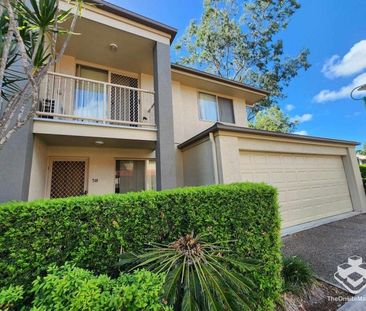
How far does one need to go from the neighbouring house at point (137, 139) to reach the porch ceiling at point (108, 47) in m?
0.03

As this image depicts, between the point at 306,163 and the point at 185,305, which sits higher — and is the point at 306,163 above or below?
above

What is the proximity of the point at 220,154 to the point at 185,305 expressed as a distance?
450 cm

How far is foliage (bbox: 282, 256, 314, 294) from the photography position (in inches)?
149

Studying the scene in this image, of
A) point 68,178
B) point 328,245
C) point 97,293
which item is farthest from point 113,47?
point 328,245

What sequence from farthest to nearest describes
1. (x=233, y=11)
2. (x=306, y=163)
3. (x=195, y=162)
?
1. (x=233, y=11)
2. (x=306, y=163)
3. (x=195, y=162)

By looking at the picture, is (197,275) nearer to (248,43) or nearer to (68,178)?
(68,178)

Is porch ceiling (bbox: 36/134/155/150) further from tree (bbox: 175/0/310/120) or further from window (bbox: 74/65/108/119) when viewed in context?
tree (bbox: 175/0/310/120)

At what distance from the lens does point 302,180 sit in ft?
27.3

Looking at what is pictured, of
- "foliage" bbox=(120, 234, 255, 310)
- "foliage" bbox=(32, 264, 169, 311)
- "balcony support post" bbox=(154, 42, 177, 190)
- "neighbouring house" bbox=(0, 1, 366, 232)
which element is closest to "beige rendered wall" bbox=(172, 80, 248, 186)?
"neighbouring house" bbox=(0, 1, 366, 232)

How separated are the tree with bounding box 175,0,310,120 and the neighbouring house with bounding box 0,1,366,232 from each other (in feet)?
36.1

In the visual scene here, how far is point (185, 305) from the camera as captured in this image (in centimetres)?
208

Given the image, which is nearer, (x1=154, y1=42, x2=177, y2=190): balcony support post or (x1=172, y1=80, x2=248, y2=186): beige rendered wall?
(x1=154, y1=42, x2=177, y2=190): balcony support post

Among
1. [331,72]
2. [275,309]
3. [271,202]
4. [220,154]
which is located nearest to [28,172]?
[220,154]

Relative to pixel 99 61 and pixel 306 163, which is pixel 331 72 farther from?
pixel 99 61
